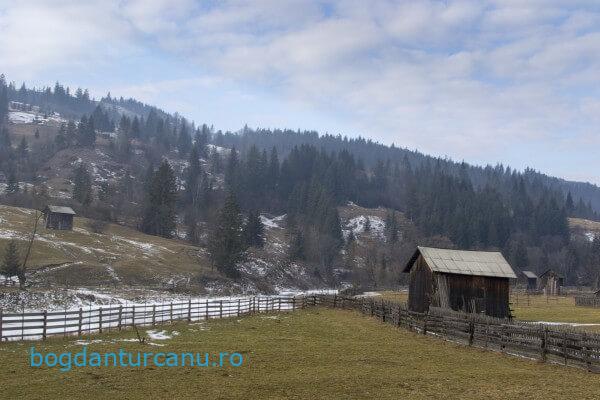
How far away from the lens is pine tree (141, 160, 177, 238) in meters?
112

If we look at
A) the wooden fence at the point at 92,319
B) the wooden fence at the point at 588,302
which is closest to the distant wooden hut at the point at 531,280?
the wooden fence at the point at 588,302

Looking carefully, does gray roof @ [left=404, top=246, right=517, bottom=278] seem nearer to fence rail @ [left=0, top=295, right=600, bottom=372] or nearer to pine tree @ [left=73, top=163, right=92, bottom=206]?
fence rail @ [left=0, top=295, right=600, bottom=372]

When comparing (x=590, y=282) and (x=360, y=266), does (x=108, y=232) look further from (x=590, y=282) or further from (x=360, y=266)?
(x=590, y=282)

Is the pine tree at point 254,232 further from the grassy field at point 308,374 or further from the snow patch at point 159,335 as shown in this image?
the grassy field at point 308,374

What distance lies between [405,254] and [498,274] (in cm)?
8331

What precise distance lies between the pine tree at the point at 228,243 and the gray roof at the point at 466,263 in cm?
4760

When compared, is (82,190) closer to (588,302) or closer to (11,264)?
(11,264)

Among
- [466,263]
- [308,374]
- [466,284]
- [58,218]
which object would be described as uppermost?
[58,218]

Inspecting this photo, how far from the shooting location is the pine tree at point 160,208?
112000 mm

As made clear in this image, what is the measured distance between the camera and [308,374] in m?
19.3

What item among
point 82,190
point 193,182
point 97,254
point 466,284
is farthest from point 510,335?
point 193,182

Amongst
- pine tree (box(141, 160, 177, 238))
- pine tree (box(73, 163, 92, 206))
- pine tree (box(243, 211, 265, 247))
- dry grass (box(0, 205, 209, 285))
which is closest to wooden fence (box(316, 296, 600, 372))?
dry grass (box(0, 205, 209, 285))

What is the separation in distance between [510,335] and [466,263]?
1649 centimetres

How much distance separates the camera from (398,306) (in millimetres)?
37438
